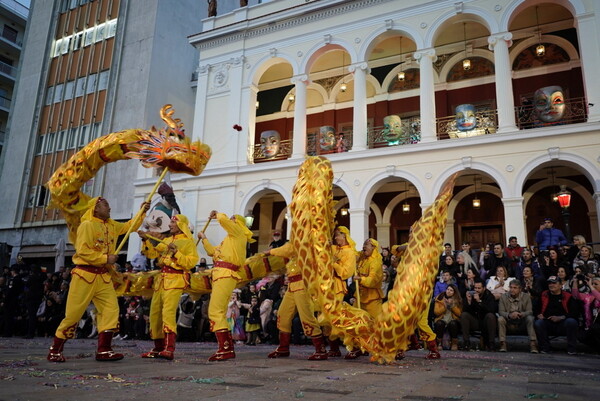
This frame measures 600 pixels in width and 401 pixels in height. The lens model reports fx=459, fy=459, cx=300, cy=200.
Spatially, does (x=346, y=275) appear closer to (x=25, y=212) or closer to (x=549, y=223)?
(x=549, y=223)

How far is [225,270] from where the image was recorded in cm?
664

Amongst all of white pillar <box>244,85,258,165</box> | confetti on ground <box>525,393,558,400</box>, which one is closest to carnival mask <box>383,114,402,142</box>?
white pillar <box>244,85,258,165</box>

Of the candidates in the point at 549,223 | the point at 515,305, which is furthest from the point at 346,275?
the point at 549,223

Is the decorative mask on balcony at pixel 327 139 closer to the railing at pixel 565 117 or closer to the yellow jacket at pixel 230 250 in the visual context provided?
the railing at pixel 565 117

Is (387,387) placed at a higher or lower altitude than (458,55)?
lower

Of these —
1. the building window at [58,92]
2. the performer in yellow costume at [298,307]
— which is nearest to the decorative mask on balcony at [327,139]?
the performer in yellow costume at [298,307]

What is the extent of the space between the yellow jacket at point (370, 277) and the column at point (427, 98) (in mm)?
8779

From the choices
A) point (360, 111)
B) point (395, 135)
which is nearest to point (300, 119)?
point (360, 111)

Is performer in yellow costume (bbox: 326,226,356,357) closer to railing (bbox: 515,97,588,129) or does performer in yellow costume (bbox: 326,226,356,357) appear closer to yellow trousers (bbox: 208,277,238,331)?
yellow trousers (bbox: 208,277,238,331)

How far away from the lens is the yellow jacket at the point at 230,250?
21.8ft

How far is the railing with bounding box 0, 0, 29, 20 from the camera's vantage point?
103 feet

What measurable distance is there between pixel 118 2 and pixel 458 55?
1861 cm

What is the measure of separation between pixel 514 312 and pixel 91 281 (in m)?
7.40

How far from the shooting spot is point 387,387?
4156 millimetres
